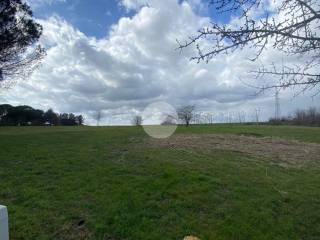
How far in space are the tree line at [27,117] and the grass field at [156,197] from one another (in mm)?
35074

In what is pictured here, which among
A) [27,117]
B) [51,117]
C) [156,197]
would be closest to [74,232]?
[156,197]

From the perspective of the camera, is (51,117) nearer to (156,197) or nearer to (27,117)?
(27,117)

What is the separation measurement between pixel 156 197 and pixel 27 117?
41921 mm

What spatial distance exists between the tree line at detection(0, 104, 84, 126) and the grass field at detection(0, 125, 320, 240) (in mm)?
35074

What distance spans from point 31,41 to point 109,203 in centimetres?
1545

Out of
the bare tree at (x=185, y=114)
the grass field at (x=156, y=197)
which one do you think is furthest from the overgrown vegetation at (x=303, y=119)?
the grass field at (x=156, y=197)

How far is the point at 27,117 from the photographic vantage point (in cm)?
4422

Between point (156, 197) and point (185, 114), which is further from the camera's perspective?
point (185, 114)

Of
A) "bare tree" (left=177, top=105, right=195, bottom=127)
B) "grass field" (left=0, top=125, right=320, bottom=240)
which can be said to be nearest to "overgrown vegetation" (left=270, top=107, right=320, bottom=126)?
"bare tree" (left=177, top=105, right=195, bottom=127)

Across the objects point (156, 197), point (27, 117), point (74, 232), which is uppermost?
point (27, 117)

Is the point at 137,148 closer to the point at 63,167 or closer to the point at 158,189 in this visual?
the point at 63,167

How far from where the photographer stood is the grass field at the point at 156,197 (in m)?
5.28

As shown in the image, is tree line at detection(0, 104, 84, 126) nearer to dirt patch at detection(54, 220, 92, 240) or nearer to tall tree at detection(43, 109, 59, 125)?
tall tree at detection(43, 109, 59, 125)

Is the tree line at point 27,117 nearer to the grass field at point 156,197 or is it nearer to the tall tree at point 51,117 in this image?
the tall tree at point 51,117
